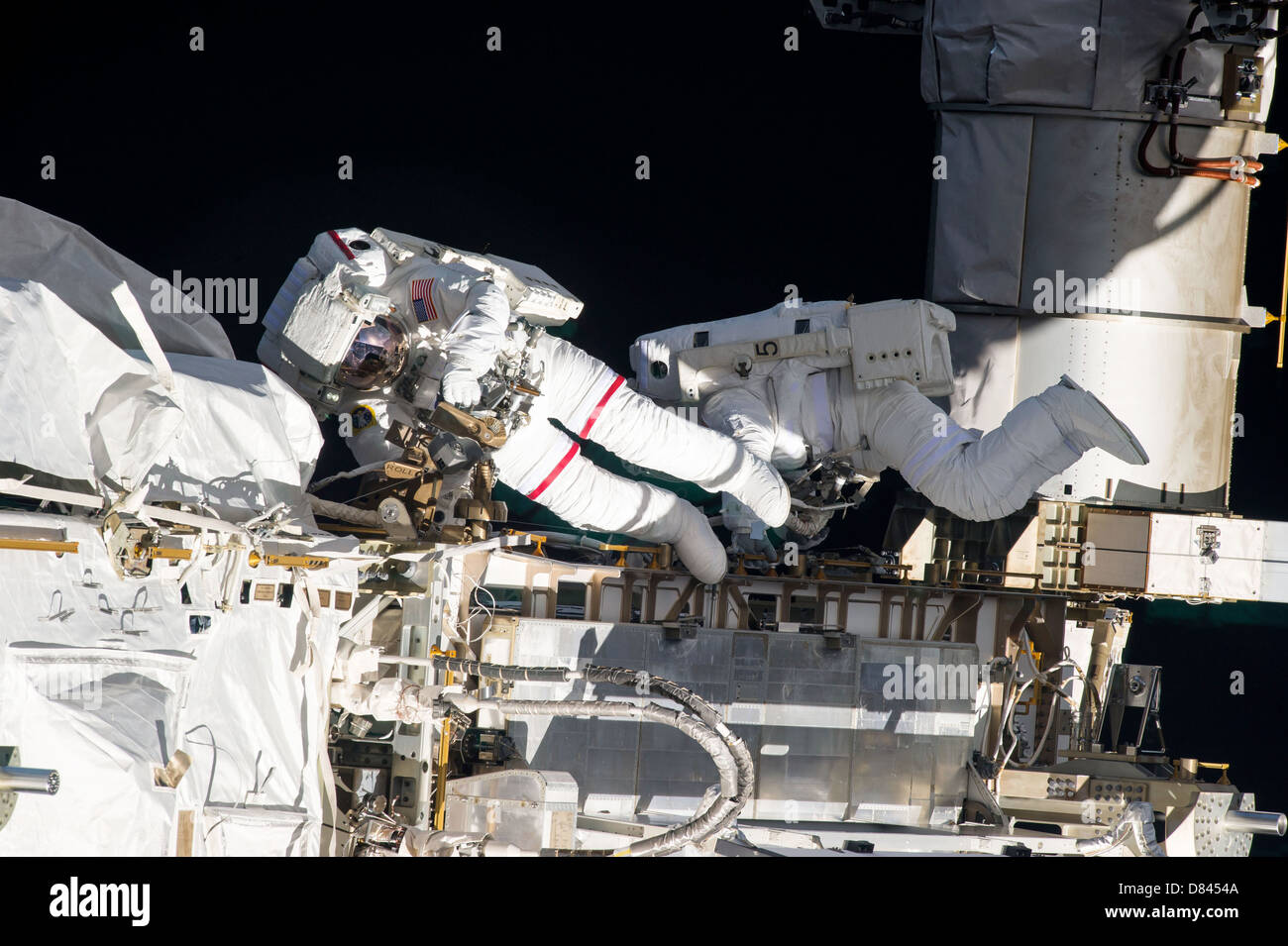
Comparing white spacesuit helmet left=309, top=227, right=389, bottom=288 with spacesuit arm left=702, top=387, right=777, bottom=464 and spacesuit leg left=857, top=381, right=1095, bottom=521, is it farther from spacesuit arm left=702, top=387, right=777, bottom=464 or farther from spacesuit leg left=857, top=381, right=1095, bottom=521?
spacesuit leg left=857, top=381, right=1095, bottom=521

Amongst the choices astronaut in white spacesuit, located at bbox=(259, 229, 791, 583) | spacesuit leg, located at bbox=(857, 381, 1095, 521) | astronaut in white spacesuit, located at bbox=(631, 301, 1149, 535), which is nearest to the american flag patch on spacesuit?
astronaut in white spacesuit, located at bbox=(259, 229, 791, 583)

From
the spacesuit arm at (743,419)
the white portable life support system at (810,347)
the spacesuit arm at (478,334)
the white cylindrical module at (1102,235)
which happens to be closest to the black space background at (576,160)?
the white cylindrical module at (1102,235)

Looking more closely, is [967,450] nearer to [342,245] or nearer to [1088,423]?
[1088,423]

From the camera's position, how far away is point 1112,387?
719cm

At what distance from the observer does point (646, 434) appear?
17.4ft

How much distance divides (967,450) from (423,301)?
2.34 metres

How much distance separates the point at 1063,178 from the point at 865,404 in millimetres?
2120

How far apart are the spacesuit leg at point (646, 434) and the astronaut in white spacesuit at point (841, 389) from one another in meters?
0.25

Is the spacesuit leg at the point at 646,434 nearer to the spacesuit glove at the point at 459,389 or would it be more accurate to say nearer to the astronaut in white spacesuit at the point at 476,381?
the astronaut in white spacesuit at the point at 476,381

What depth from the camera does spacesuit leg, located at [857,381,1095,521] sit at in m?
5.50

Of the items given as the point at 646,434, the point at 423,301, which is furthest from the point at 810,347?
the point at 423,301

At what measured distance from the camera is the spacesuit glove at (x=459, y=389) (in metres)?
4.46

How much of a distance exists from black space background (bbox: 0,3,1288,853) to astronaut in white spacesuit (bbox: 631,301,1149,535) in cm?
168

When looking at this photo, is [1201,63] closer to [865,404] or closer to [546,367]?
[865,404]
